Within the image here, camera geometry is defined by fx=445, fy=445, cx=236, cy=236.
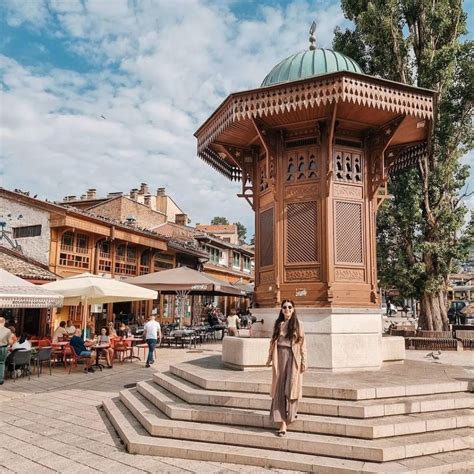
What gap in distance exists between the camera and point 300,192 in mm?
8328

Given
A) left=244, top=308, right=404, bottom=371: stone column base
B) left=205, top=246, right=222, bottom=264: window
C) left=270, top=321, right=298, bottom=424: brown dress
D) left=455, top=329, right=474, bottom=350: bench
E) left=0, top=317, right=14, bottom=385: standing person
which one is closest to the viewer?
left=270, top=321, right=298, bottom=424: brown dress

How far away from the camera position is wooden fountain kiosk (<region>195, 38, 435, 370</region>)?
7.43 metres

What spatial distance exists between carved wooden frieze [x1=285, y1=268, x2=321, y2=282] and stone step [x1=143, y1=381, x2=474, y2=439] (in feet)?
9.55

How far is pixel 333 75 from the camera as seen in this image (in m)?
7.21

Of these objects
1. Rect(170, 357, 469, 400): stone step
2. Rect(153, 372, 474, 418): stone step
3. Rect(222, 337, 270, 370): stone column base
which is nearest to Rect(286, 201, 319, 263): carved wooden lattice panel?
Rect(222, 337, 270, 370): stone column base

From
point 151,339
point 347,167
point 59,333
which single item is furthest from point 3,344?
point 347,167

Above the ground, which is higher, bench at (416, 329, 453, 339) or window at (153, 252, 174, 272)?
window at (153, 252, 174, 272)

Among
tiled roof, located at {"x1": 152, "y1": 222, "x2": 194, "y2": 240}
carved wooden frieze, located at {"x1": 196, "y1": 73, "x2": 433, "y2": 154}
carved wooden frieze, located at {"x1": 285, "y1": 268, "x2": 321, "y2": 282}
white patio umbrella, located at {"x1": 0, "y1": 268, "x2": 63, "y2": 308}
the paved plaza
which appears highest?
tiled roof, located at {"x1": 152, "y1": 222, "x2": 194, "y2": 240}

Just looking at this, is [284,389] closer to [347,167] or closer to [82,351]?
[347,167]

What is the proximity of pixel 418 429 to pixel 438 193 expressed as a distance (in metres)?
13.7

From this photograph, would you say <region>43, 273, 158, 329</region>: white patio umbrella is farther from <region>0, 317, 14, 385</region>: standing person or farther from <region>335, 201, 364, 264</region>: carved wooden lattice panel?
<region>335, 201, 364, 264</region>: carved wooden lattice panel

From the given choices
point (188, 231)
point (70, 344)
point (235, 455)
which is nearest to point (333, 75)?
point (235, 455)

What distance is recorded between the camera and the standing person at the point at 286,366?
5172mm

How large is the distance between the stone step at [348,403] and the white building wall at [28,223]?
13964 millimetres
